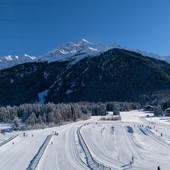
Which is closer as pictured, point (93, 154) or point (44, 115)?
point (93, 154)

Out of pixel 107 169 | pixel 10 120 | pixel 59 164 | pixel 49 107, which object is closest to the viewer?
pixel 107 169

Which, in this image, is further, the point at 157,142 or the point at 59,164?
the point at 157,142

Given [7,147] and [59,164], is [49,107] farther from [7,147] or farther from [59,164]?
[59,164]

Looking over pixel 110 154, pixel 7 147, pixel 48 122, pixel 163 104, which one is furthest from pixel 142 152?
pixel 163 104

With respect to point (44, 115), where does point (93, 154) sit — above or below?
below

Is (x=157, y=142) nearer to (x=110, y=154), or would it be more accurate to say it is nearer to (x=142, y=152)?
(x=142, y=152)

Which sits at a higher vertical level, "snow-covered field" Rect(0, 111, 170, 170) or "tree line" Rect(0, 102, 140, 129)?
"tree line" Rect(0, 102, 140, 129)

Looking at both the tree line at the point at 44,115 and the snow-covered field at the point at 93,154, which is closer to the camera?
the snow-covered field at the point at 93,154

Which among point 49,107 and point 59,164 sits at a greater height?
point 49,107

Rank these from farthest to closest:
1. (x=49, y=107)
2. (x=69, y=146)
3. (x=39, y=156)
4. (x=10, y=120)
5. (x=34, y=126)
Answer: (x=10, y=120)
(x=49, y=107)
(x=34, y=126)
(x=69, y=146)
(x=39, y=156)

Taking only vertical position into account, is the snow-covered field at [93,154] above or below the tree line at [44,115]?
below

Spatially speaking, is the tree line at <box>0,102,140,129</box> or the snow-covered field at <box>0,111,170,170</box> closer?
the snow-covered field at <box>0,111,170,170</box>
